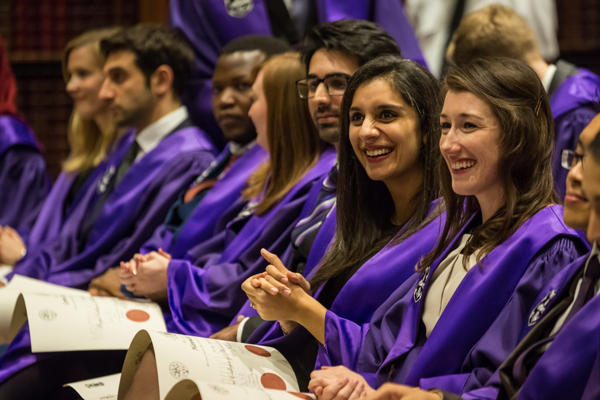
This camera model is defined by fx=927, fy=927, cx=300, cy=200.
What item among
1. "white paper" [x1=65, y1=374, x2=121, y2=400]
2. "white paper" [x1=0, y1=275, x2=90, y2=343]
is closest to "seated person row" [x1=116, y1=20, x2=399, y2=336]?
"white paper" [x1=0, y1=275, x2=90, y2=343]

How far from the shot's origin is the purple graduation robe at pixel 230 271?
2625mm

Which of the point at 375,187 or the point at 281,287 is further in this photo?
the point at 375,187

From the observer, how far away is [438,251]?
6.08 feet

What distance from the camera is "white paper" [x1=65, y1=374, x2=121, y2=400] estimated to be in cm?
205

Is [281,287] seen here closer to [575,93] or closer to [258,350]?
[258,350]

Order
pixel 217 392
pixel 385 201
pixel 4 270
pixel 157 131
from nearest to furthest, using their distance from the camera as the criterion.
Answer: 1. pixel 217 392
2. pixel 385 201
3. pixel 4 270
4. pixel 157 131

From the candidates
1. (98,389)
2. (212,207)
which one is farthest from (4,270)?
(98,389)

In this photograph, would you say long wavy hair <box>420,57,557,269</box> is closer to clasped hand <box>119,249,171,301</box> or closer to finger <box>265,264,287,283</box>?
finger <box>265,264,287,283</box>

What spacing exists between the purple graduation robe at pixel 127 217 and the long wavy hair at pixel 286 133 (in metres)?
0.84

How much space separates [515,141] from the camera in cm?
172

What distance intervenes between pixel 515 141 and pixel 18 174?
10.8 ft

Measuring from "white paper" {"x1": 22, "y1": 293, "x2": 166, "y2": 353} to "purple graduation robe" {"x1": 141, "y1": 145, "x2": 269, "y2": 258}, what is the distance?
1.86 ft

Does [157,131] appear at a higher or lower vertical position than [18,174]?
higher

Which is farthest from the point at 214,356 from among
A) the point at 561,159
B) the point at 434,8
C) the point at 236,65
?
the point at 434,8
